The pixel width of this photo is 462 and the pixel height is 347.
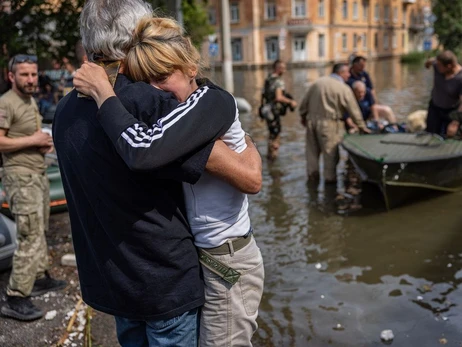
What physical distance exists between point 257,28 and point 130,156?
54.7 metres

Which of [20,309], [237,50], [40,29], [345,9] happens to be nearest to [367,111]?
[40,29]

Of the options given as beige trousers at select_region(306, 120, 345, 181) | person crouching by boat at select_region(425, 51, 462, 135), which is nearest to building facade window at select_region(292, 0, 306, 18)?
person crouching by boat at select_region(425, 51, 462, 135)

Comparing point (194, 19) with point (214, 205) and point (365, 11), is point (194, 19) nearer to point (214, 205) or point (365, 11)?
point (214, 205)

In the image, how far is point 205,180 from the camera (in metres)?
2.08

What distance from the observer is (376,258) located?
19.5 feet

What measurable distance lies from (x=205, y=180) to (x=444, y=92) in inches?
294

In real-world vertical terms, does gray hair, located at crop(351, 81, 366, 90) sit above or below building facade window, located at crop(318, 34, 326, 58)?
above

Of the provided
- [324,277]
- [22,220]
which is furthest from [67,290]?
[324,277]

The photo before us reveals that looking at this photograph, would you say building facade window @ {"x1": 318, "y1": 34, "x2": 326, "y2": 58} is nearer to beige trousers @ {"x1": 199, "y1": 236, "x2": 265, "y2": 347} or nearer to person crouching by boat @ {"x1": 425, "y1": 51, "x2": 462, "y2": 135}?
person crouching by boat @ {"x1": 425, "y1": 51, "x2": 462, "y2": 135}

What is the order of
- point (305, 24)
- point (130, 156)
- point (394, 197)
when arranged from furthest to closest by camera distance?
point (305, 24), point (394, 197), point (130, 156)

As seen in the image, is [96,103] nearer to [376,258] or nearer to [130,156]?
[130,156]

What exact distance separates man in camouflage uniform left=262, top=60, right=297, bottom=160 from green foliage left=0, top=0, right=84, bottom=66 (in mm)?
4220

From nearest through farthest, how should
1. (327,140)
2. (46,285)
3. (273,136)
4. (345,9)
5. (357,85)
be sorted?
(46,285)
(327,140)
(357,85)
(273,136)
(345,9)

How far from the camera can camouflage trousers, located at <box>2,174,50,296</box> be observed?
4.28 metres
